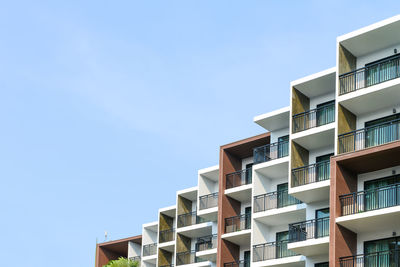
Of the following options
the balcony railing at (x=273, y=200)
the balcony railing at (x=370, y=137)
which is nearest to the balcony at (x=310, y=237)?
the balcony railing at (x=273, y=200)

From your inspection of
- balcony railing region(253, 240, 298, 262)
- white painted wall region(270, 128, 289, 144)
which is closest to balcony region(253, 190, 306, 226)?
balcony railing region(253, 240, 298, 262)

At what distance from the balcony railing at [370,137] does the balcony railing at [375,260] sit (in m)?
5.59

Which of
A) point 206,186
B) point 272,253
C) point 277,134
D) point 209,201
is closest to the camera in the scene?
point 272,253

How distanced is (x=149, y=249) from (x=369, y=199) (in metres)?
28.7

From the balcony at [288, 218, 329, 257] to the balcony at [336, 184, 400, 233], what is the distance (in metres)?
2.33

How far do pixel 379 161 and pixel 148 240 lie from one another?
99.4 ft

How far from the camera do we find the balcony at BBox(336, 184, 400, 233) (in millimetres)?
39156

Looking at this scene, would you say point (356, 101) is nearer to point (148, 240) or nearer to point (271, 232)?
point (271, 232)

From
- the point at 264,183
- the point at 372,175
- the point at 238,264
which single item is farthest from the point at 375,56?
the point at 238,264

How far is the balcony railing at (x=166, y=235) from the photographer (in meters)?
63.5

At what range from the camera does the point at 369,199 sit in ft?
134

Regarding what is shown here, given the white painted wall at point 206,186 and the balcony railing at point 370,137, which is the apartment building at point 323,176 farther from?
the white painted wall at point 206,186

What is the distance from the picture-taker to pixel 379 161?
1596 inches

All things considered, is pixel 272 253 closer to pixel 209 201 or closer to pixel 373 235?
pixel 373 235
